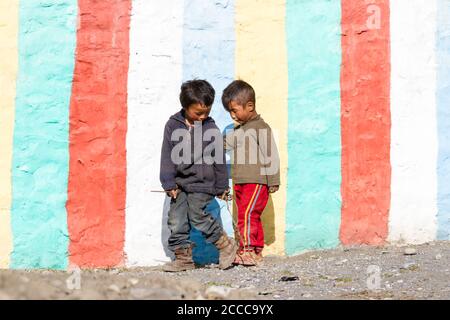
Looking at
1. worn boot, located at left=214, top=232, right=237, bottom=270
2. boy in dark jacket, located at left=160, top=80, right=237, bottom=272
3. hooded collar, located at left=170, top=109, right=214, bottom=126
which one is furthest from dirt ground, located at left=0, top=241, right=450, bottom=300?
hooded collar, located at left=170, top=109, right=214, bottom=126

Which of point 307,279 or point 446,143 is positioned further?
point 446,143

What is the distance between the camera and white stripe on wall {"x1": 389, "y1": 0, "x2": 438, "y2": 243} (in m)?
6.98

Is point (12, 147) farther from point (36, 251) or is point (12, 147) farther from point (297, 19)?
point (297, 19)

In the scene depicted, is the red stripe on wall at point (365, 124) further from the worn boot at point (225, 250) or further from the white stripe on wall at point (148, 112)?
the white stripe on wall at point (148, 112)

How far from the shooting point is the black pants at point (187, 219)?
629 centimetres

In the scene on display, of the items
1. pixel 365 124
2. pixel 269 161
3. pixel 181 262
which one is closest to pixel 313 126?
pixel 365 124

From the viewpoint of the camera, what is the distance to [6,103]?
6.24m

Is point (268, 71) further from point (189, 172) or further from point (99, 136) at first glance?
point (99, 136)

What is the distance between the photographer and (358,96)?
6.94 meters

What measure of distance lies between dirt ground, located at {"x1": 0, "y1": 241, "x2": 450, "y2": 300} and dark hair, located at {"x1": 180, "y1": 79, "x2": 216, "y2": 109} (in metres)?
1.19

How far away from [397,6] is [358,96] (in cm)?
78

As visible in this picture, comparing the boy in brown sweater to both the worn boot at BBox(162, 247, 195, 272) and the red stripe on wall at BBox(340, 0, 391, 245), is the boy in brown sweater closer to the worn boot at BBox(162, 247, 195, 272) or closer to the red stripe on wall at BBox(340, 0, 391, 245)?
the worn boot at BBox(162, 247, 195, 272)

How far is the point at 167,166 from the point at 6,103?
1.21 metres
